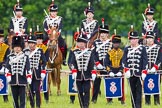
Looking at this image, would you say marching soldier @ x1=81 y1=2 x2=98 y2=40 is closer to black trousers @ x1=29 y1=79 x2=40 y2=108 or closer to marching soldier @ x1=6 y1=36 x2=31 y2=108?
black trousers @ x1=29 y1=79 x2=40 y2=108

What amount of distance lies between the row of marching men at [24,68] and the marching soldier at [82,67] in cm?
94

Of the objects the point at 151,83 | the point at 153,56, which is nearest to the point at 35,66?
the point at 151,83

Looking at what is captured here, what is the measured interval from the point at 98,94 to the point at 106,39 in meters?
2.60

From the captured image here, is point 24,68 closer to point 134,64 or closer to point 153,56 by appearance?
point 134,64

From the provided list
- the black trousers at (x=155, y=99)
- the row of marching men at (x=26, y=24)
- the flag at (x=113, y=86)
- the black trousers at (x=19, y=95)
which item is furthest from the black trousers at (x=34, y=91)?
the row of marching men at (x=26, y=24)

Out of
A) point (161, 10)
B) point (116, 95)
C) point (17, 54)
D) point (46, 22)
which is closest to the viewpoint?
point (17, 54)

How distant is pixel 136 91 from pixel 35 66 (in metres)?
2.90

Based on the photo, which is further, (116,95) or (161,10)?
(161,10)

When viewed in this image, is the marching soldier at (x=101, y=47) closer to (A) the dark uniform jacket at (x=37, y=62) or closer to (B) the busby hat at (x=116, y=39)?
(B) the busby hat at (x=116, y=39)

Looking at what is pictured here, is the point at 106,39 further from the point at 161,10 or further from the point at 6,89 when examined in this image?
the point at 161,10

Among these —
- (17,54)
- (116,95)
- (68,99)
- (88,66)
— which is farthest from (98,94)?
(17,54)

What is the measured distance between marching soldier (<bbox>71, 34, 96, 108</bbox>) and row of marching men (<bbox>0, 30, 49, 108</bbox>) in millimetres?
944

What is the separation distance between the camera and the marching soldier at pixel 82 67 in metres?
19.5

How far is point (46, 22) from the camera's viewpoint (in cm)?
2561
